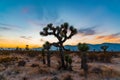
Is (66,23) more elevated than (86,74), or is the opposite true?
(66,23)

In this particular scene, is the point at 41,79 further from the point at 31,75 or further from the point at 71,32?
the point at 71,32

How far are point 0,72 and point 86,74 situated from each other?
984 centimetres

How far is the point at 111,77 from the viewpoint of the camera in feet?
74.0

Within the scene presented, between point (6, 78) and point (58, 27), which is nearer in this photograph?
point (6, 78)

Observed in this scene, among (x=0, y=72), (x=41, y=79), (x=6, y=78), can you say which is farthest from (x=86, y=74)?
(x=0, y=72)

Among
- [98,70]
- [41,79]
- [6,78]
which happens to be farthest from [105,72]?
[6,78]

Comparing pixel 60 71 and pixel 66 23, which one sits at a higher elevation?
pixel 66 23

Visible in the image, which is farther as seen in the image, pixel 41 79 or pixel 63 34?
pixel 63 34

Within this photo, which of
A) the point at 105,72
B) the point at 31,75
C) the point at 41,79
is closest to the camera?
the point at 41,79

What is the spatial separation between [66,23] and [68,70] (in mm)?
5365

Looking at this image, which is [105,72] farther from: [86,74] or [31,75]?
[31,75]

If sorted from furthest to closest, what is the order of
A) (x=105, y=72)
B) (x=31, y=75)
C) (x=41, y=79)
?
(x=105, y=72) < (x=31, y=75) < (x=41, y=79)

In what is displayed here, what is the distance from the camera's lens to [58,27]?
25234 mm

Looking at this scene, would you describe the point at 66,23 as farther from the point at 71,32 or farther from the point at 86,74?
the point at 86,74
